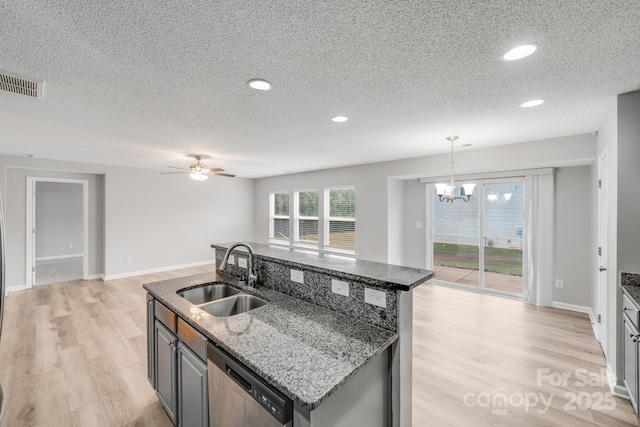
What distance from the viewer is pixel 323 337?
55.2 inches

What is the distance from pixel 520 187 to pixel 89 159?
7.53 m

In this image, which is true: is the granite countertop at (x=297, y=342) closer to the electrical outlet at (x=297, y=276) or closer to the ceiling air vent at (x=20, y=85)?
the electrical outlet at (x=297, y=276)

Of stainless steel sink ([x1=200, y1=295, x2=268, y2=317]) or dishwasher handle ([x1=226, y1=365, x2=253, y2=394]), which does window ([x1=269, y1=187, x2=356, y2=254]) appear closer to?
stainless steel sink ([x1=200, y1=295, x2=268, y2=317])

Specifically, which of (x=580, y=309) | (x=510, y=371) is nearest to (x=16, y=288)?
(x=510, y=371)

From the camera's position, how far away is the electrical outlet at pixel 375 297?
1496 mm

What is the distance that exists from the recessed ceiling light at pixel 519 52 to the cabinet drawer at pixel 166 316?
266 centimetres

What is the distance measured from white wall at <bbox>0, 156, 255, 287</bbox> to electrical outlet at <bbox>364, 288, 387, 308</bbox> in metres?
6.31

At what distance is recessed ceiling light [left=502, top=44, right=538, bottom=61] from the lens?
1.63 metres

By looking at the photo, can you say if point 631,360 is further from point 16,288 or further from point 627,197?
point 16,288

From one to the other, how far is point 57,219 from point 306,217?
7534 millimetres

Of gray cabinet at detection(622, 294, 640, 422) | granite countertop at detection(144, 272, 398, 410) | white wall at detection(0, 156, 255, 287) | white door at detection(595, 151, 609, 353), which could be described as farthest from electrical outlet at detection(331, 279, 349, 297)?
white wall at detection(0, 156, 255, 287)

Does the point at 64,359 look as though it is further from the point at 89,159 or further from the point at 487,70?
the point at 487,70

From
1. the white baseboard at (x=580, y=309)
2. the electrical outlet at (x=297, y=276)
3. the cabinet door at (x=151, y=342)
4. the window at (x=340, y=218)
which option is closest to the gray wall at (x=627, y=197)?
the white baseboard at (x=580, y=309)

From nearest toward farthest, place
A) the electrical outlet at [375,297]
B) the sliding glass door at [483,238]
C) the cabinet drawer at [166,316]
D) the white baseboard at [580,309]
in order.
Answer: the electrical outlet at [375,297] → the cabinet drawer at [166,316] → the white baseboard at [580,309] → the sliding glass door at [483,238]
